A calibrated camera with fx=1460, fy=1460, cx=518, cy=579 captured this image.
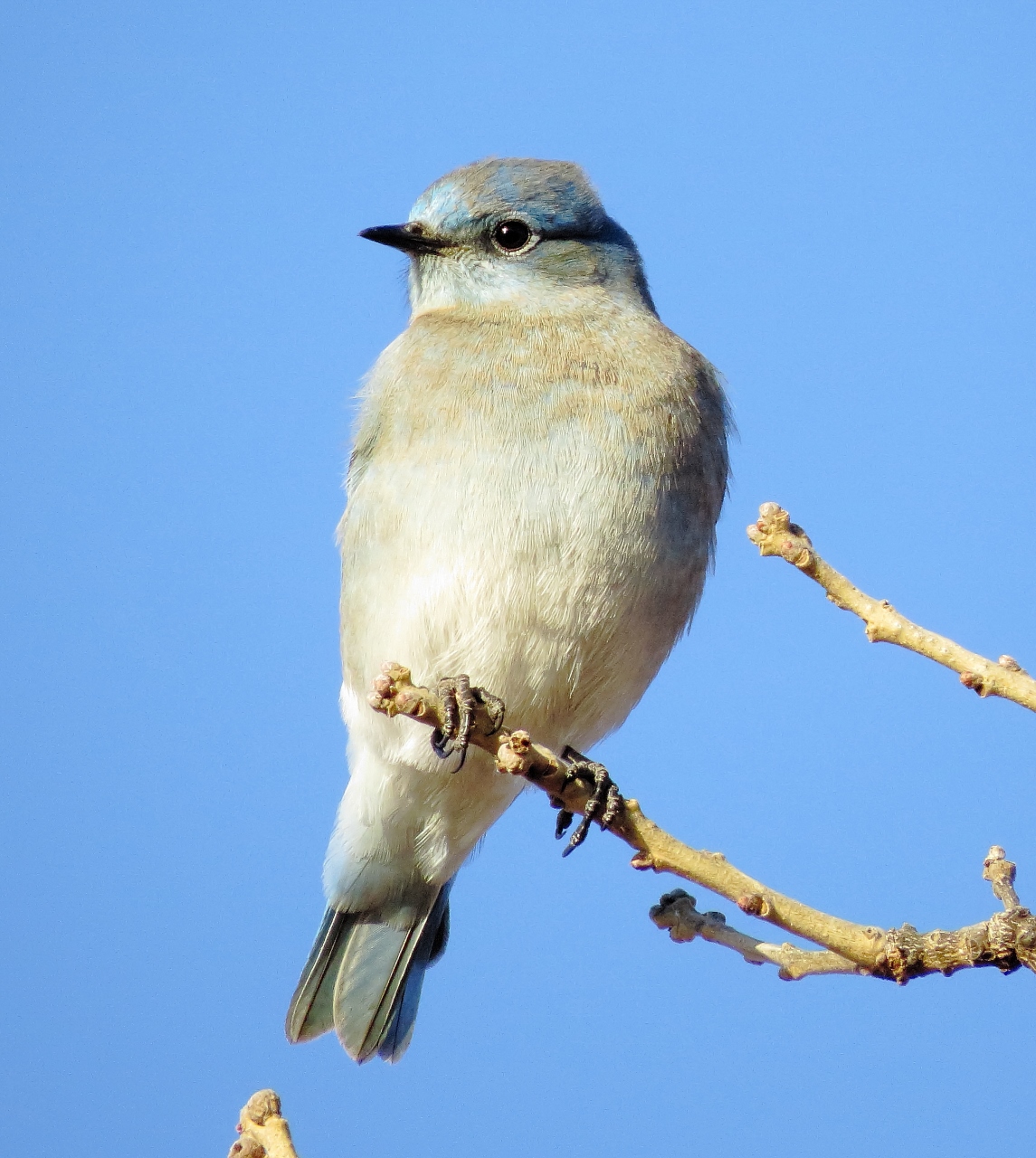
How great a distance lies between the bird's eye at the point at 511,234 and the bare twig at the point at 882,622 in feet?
9.79

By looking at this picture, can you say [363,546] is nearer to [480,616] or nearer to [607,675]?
[480,616]

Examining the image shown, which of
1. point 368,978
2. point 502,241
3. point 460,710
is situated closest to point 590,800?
point 460,710

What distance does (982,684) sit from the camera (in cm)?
257

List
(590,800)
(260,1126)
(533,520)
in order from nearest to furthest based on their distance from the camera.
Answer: (260,1126) < (590,800) < (533,520)

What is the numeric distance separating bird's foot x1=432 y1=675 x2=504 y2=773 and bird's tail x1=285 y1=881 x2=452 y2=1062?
1614 millimetres

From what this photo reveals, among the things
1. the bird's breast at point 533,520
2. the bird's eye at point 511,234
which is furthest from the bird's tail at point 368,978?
the bird's eye at point 511,234

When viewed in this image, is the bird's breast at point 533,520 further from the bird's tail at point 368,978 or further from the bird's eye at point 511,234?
the bird's tail at point 368,978

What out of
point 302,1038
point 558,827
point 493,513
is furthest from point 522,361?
point 302,1038

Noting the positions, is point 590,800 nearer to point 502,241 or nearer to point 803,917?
point 803,917

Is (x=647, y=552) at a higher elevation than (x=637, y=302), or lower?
lower

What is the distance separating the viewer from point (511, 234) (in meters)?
5.49

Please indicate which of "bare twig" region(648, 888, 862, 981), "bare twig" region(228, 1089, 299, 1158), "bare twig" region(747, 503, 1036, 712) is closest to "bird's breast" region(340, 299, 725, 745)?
"bare twig" region(648, 888, 862, 981)

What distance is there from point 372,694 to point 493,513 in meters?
1.45

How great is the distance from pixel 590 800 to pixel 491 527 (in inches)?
44.7
